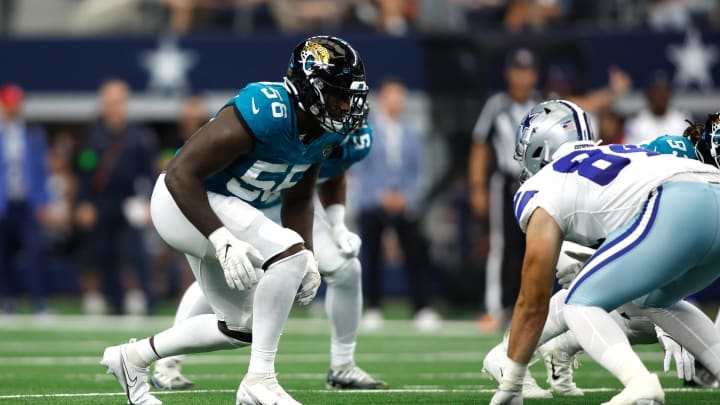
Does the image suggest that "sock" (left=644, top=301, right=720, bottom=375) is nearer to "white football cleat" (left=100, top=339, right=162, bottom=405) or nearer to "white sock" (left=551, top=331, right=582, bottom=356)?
"white sock" (left=551, top=331, right=582, bottom=356)

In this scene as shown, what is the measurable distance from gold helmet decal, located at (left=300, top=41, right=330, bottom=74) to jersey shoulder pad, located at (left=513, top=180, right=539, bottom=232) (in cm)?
102

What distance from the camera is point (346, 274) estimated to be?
6379mm

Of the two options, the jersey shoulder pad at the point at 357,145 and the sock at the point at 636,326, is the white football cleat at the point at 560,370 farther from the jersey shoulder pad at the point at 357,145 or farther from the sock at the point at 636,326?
the jersey shoulder pad at the point at 357,145

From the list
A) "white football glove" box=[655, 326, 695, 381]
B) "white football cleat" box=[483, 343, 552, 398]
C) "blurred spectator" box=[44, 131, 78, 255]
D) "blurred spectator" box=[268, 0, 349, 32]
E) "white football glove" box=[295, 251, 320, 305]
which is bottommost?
"blurred spectator" box=[44, 131, 78, 255]

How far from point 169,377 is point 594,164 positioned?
2.52 m

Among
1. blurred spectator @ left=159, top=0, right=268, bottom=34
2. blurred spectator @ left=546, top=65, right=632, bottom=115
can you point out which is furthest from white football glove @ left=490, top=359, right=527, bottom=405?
blurred spectator @ left=159, top=0, right=268, bottom=34

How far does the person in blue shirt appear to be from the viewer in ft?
16.4

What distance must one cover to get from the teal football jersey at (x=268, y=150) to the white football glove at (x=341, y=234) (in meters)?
0.87

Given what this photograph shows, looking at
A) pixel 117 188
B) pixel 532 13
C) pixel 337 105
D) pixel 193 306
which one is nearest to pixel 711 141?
pixel 337 105

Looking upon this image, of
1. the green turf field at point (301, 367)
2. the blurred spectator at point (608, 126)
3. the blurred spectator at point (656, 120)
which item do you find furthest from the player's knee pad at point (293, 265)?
the blurred spectator at point (608, 126)

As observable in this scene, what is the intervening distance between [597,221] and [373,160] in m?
6.69

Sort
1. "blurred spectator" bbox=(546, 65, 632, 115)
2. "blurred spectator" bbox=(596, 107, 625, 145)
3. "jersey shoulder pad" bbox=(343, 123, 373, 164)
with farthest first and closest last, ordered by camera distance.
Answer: "blurred spectator" bbox=(596, 107, 625, 145) < "blurred spectator" bbox=(546, 65, 632, 115) < "jersey shoulder pad" bbox=(343, 123, 373, 164)

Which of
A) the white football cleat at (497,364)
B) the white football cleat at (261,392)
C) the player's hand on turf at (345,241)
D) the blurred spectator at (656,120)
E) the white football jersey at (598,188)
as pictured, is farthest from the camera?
the blurred spectator at (656,120)

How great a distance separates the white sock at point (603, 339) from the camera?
15.0ft
